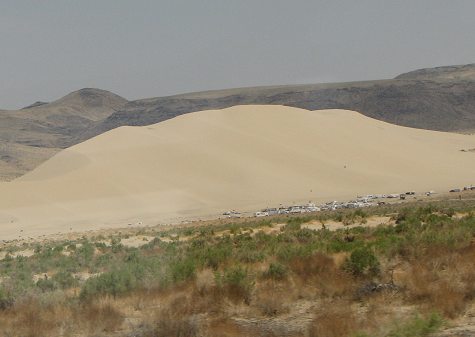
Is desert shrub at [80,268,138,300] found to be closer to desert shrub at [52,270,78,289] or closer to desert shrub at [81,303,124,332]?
desert shrub at [81,303,124,332]

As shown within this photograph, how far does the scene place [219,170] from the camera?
201 ft

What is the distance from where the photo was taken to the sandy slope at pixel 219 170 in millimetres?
50875

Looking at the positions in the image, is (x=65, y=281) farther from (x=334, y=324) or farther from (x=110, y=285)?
(x=334, y=324)

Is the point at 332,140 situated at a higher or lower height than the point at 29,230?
higher

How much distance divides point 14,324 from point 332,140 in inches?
2552

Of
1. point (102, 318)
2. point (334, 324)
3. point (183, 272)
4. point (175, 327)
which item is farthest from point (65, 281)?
point (334, 324)

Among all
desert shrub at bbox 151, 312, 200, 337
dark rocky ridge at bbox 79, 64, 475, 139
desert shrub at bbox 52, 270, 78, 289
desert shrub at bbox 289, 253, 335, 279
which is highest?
dark rocky ridge at bbox 79, 64, 475, 139

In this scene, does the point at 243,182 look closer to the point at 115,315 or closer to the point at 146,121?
the point at 115,315

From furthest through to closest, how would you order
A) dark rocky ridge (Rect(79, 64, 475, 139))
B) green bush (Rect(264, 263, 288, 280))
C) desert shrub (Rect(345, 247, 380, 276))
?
dark rocky ridge (Rect(79, 64, 475, 139))
green bush (Rect(264, 263, 288, 280))
desert shrub (Rect(345, 247, 380, 276))

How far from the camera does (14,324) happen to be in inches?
411

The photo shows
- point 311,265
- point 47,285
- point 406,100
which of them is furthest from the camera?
point 406,100

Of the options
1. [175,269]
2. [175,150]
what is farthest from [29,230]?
[175,269]

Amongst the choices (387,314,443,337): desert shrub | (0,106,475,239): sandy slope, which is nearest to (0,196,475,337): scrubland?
(387,314,443,337): desert shrub

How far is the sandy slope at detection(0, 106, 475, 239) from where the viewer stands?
5088cm
